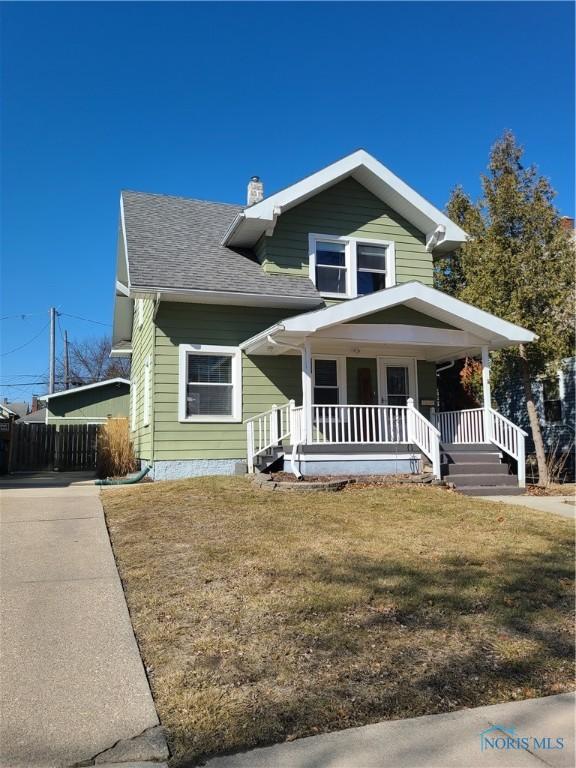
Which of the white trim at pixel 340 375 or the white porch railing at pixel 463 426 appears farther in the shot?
the white trim at pixel 340 375

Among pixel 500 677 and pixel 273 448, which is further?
pixel 273 448

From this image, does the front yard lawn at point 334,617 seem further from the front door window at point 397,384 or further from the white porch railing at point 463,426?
the front door window at point 397,384

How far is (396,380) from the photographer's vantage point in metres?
13.8

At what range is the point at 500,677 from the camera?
11.0ft

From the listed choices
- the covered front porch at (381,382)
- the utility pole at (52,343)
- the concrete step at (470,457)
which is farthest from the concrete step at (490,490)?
the utility pole at (52,343)

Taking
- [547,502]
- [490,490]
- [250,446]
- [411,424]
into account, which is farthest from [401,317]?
[547,502]

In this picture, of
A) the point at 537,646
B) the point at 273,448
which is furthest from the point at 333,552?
the point at 273,448

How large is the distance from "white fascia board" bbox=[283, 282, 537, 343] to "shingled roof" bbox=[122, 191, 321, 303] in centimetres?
195

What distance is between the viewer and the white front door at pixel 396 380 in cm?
1359

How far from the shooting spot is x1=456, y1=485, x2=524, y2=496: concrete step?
1026 centimetres

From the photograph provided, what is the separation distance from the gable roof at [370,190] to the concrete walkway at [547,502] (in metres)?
6.76

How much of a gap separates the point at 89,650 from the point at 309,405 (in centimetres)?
745

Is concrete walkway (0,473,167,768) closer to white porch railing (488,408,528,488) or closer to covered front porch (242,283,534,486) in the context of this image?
covered front porch (242,283,534,486)

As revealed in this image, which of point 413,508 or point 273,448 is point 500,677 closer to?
point 413,508
